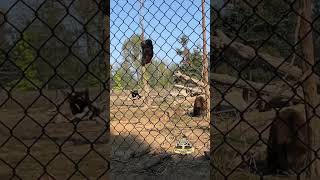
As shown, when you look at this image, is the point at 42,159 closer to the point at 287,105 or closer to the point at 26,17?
the point at 26,17

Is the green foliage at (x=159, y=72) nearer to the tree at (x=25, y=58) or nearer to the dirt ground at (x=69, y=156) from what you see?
the dirt ground at (x=69, y=156)

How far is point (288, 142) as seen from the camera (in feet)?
7.66

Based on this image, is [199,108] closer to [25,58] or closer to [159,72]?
[159,72]

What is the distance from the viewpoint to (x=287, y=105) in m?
2.53

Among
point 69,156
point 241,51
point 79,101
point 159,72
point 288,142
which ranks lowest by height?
point 69,156

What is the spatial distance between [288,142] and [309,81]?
1.12 ft

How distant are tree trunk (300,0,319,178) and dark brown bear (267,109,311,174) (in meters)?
0.04

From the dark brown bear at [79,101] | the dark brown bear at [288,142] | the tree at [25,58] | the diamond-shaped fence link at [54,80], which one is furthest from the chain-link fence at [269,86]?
the tree at [25,58]

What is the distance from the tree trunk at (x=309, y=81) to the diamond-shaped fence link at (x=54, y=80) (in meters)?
0.95

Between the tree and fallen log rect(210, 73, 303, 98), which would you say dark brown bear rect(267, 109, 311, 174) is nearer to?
fallen log rect(210, 73, 303, 98)

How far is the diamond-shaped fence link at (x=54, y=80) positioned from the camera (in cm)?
273

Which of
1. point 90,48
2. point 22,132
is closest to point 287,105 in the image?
point 90,48

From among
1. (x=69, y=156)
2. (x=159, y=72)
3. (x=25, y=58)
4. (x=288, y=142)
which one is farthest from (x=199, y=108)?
(x=288, y=142)

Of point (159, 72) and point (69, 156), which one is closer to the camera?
point (69, 156)
